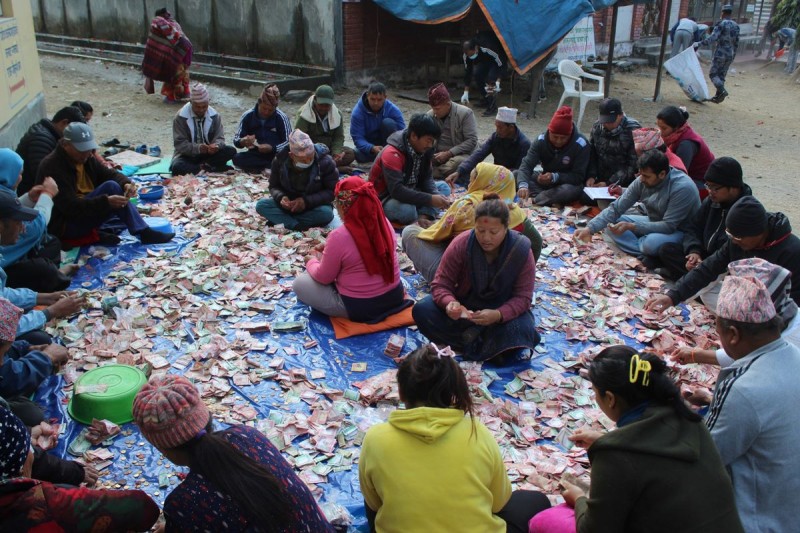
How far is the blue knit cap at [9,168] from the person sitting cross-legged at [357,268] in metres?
2.39

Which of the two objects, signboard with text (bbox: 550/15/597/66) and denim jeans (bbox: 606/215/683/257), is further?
signboard with text (bbox: 550/15/597/66)

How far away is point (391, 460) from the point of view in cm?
250

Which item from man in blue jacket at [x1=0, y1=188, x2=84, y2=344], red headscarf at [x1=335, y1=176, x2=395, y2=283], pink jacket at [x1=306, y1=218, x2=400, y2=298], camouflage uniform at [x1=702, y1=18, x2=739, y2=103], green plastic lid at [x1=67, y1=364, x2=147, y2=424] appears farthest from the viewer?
camouflage uniform at [x1=702, y1=18, x2=739, y2=103]

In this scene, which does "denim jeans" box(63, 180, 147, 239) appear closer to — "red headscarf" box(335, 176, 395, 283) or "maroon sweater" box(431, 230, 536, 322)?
"red headscarf" box(335, 176, 395, 283)

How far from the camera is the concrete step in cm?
1433

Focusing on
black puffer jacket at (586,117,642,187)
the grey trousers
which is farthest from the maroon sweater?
black puffer jacket at (586,117,642,187)

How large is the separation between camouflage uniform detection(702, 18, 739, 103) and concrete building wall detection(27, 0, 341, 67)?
9.18 m

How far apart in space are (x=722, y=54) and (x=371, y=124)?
11.8 metres

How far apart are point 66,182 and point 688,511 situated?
18.3 feet

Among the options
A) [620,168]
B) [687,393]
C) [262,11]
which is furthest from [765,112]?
[687,393]

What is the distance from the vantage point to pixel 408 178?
698 centimetres

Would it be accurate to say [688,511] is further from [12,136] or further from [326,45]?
[326,45]

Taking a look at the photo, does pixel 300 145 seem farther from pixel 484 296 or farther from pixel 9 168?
pixel 484 296

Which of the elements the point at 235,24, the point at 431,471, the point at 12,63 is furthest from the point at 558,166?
the point at 235,24
